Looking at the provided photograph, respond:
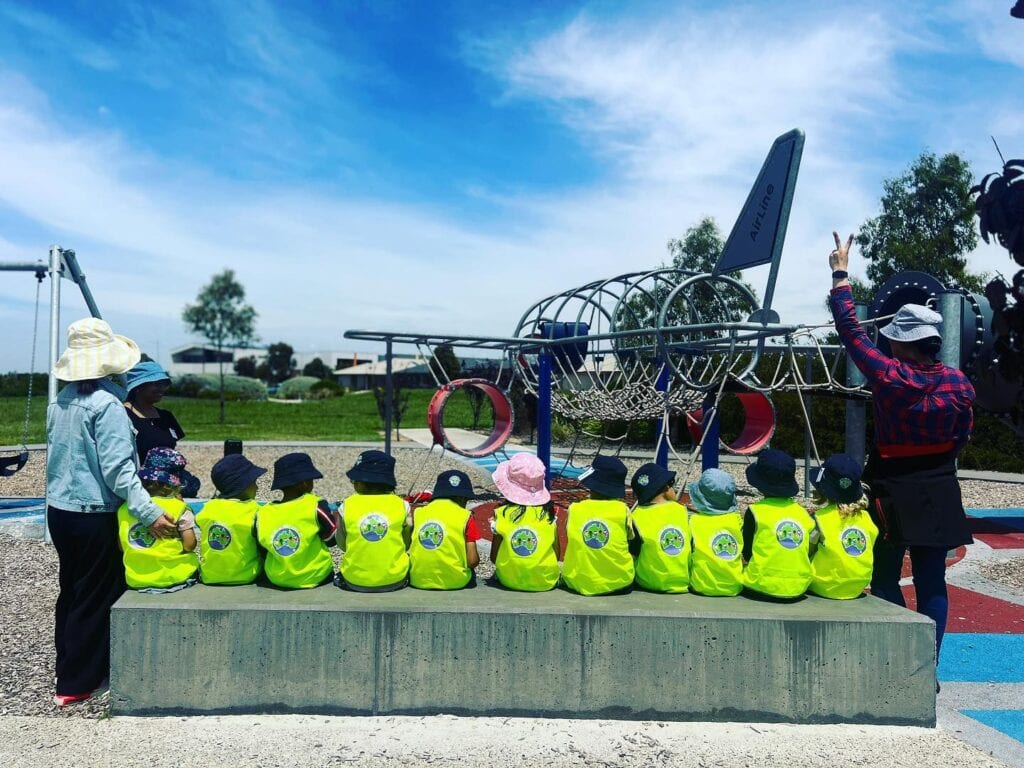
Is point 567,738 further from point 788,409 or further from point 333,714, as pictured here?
point 788,409

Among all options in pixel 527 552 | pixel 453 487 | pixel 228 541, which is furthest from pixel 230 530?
pixel 527 552

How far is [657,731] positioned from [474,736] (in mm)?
772

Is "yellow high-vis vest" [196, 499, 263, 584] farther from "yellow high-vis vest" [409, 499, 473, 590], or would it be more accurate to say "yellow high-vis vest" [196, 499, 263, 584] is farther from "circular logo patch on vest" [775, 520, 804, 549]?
"circular logo patch on vest" [775, 520, 804, 549]

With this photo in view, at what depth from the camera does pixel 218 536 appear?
3725 millimetres

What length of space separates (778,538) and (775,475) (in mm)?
292

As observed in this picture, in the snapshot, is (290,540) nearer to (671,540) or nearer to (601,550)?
(601,550)

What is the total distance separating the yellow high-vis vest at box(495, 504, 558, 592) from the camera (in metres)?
3.73

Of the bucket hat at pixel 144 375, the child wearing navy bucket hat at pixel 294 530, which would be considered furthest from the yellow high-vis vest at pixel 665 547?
the bucket hat at pixel 144 375

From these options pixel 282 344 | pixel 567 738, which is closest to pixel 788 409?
pixel 567 738

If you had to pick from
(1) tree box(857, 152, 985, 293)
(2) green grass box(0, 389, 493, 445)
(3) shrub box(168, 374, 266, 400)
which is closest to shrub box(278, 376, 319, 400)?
(3) shrub box(168, 374, 266, 400)

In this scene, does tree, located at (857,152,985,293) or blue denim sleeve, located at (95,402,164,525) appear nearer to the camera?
blue denim sleeve, located at (95,402,164,525)

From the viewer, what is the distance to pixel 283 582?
147 inches

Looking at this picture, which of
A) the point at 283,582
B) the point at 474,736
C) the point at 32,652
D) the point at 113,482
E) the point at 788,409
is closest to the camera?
the point at 474,736

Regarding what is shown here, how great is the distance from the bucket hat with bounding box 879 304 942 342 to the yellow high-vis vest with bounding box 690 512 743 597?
1142 millimetres
